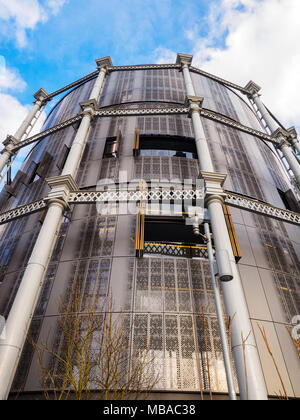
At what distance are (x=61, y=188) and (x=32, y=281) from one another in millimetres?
4169

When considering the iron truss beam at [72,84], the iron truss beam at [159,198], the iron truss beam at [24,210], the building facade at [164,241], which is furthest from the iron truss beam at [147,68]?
the iron truss beam at [24,210]

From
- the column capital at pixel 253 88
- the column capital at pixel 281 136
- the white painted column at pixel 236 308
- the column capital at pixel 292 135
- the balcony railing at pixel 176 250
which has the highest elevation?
the column capital at pixel 253 88

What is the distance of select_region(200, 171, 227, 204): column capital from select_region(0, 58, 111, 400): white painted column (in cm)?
592

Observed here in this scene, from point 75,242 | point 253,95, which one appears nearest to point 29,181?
point 75,242

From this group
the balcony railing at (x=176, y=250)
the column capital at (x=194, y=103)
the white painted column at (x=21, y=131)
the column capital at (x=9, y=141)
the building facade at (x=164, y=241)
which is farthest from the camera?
the column capital at (x=9, y=141)

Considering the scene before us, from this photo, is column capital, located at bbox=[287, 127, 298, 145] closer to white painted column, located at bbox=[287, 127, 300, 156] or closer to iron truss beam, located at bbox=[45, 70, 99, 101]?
white painted column, located at bbox=[287, 127, 300, 156]

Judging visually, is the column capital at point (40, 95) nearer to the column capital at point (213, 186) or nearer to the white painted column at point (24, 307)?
the white painted column at point (24, 307)

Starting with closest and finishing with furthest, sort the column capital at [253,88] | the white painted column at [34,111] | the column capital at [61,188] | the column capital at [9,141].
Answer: the column capital at [61,188], the column capital at [9,141], the white painted column at [34,111], the column capital at [253,88]

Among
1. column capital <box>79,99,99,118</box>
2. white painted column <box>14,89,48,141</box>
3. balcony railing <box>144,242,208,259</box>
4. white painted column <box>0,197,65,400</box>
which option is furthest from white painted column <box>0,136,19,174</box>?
balcony railing <box>144,242,208,259</box>

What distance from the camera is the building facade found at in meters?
9.16

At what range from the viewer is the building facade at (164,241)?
9.16 m

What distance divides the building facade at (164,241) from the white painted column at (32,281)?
88 millimetres

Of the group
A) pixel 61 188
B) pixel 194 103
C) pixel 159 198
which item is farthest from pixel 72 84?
pixel 159 198

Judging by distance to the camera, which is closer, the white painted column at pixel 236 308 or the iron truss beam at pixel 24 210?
the white painted column at pixel 236 308
